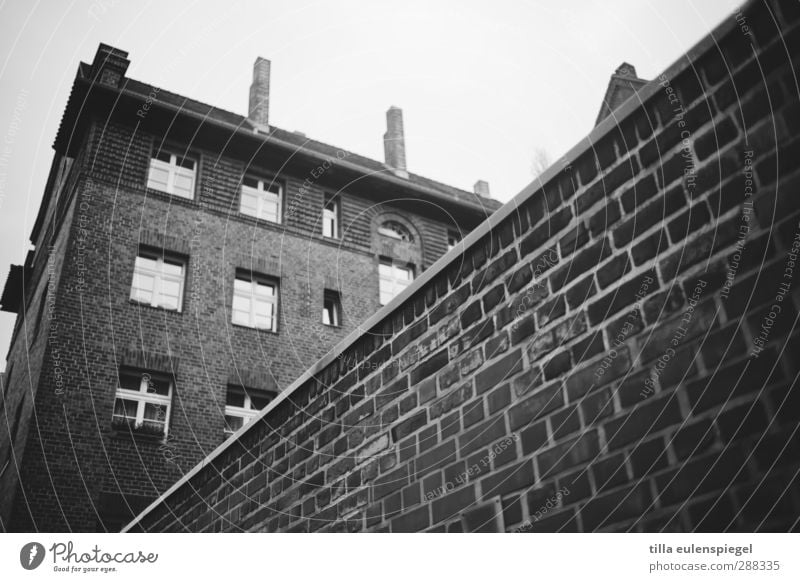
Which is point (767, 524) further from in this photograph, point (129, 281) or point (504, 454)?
point (129, 281)

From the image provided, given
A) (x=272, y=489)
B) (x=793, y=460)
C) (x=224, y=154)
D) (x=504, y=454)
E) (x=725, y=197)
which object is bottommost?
(x=793, y=460)

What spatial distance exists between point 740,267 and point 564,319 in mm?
766

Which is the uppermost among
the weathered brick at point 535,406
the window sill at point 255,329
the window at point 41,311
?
the window at point 41,311

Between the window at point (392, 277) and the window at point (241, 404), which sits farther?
the window at point (392, 277)

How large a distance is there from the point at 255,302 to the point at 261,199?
10.5 ft

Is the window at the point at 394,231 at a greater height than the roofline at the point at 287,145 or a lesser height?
lesser

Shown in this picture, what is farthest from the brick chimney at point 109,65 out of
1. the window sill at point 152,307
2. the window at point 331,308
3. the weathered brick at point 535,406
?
the weathered brick at point 535,406

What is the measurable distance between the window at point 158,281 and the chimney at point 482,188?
522 inches

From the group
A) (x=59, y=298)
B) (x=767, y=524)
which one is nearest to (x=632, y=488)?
(x=767, y=524)

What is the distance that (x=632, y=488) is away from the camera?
2.16 m

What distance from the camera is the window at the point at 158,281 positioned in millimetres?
14852

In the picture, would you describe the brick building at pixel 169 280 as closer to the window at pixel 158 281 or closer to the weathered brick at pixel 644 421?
the window at pixel 158 281

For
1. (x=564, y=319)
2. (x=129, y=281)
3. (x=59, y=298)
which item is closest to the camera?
(x=564, y=319)
